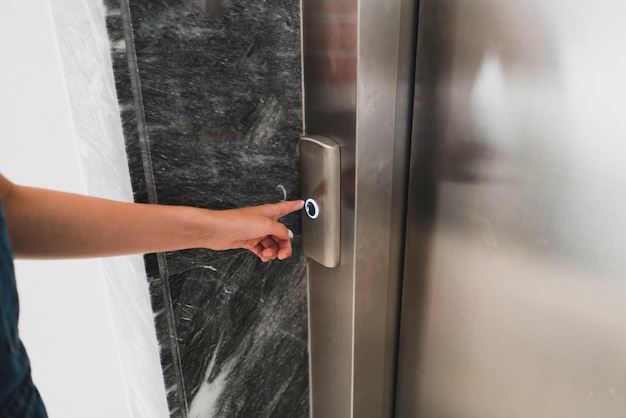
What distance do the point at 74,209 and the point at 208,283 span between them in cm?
34

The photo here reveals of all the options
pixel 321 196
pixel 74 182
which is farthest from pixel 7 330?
pixel 74 182

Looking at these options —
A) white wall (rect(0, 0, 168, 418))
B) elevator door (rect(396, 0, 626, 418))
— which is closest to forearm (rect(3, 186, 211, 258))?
white wall (rect(0, 0, 168, 418))

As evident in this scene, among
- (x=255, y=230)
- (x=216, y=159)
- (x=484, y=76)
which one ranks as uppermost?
(x=484, y=76)

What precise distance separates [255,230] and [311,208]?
160mm

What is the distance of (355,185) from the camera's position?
1021 millimetres

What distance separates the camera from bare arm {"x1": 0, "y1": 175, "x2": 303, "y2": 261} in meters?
0.82

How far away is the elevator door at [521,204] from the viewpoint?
78 centimetres

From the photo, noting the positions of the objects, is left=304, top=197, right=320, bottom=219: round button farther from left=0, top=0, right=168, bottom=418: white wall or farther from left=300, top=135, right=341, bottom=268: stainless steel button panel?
left=0, top=0, right=168, bottom=418: white wall

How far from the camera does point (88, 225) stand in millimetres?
867

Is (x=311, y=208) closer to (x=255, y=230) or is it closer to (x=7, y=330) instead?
(x=255, y=230)

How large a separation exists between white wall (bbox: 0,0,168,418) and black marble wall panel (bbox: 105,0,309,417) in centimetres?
5

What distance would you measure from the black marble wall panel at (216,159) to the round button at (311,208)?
4cm

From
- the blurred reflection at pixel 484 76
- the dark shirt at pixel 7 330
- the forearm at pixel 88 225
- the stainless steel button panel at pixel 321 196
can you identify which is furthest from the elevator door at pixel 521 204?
the dark shirt at pixel 7 330

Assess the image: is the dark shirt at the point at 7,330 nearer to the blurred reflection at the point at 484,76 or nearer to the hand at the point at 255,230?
the hand at the point at 255,230
